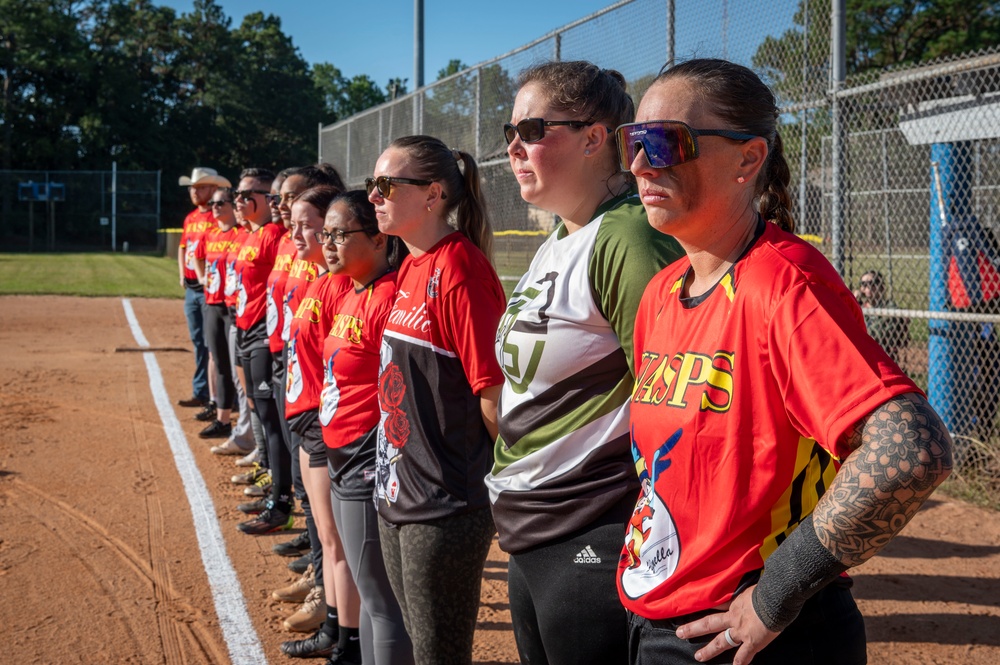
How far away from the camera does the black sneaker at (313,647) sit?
402 cm

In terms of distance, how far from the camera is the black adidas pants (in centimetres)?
203

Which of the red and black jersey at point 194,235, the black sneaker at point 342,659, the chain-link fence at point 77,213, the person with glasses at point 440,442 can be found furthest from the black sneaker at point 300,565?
the chain-link fence at point 77,213

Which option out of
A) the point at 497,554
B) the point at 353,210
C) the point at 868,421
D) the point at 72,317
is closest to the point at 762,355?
the point at 868,421

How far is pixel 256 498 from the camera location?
6.53 m

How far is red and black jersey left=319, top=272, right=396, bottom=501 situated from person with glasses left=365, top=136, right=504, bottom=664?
416 millimetres

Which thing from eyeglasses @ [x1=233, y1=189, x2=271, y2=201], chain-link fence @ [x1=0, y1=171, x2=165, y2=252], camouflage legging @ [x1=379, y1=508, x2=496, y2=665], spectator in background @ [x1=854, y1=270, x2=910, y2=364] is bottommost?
camouflage legging @ [x1=379, y1=508, x2=496, y2=665]

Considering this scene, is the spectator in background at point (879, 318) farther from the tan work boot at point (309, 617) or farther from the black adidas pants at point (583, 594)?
the black adidas pants at point (583, 594)

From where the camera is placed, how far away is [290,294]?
4.87m

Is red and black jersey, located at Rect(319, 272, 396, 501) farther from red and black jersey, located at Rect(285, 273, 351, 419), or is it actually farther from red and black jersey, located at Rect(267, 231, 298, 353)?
red and black jersey, located at Rect(267, 231, 298, 353)

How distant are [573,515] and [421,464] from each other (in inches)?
32.3

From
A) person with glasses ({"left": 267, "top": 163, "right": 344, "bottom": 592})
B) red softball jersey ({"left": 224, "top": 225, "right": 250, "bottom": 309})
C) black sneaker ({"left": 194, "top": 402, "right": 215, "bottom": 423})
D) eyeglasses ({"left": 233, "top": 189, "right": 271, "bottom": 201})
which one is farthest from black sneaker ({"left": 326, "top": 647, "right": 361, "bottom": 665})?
black sneaker ({"left": 194, "top": 402, "right": 215, "bottom": 423})

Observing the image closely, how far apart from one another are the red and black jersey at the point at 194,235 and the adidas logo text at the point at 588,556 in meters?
7.94

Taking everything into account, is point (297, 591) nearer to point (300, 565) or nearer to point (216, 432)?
point (300, 565)

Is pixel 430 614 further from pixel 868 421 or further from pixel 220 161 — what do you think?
pixel 220 161
